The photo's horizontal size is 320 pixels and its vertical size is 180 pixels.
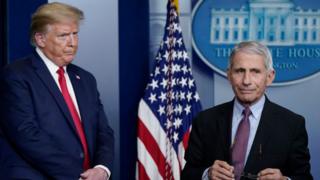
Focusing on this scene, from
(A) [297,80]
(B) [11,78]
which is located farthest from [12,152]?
(A) [297,80]

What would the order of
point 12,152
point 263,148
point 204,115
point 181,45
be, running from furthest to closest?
point 181,45
point 12,152
point 204,115
point 263,148

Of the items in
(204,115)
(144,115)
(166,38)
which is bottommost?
(144,115)

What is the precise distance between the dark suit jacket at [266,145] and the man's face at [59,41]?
78cm

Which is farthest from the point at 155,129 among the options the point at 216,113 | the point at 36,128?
the point at 216,113

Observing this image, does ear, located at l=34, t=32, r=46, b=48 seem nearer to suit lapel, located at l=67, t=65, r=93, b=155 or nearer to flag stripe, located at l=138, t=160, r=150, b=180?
suit lapel, located at l=67, t=65, r=93, b=155

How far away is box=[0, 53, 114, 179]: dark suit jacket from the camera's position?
2.74 meters

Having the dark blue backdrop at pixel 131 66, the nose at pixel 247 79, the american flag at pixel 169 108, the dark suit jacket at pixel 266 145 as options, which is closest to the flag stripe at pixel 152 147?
the american flag at pixel 169 108

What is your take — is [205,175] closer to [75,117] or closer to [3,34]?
[75,117]

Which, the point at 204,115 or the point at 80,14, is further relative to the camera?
the point at 80,14

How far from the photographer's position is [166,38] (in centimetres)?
391

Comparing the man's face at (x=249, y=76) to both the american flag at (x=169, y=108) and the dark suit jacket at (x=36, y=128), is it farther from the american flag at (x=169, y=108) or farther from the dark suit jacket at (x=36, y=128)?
the american flag at (x=169, y=108)

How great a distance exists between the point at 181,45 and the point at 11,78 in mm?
1365

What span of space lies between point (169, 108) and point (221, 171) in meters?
1.58

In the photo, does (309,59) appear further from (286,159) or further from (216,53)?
(286,159)
